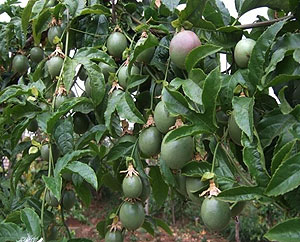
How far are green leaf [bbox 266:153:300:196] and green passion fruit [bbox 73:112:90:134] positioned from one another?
536 millimetres

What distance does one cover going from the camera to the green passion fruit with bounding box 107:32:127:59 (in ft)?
2.89

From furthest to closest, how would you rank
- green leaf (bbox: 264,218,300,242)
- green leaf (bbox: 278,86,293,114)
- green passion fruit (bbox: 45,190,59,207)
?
green passion fruit (bbox: 45,190,59,207), green leaf (bbox: 278,86,293,114), green leaf (bbox: 264,218,300,242)

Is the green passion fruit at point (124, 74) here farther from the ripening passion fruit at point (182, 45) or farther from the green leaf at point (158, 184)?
the green leaf at point (158, 184)

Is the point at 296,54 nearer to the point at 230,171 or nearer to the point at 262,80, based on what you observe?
the point at 262,80

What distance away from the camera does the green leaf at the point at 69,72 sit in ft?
2.68

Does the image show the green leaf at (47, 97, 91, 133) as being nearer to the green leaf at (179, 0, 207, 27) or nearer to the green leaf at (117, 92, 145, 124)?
the green leaf at (117, 92, 145, 124)

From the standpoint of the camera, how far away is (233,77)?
681 mm

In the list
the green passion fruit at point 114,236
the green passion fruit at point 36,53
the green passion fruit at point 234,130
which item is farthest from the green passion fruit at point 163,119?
the green passion fruit at point 36,53

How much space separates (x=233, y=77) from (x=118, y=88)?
25 cm

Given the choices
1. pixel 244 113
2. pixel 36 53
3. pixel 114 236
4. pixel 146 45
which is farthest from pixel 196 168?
pixel 36 53

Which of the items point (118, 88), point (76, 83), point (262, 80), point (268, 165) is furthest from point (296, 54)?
point (76, 83)

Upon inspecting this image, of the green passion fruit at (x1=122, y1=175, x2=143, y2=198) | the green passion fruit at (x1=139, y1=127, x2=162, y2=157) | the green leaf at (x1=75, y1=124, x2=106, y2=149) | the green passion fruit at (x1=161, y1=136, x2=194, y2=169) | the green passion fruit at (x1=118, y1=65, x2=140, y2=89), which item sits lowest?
the green passion fruit at (x1=122, y1=175, x2=143, y2=198)

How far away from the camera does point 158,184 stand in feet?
3.22

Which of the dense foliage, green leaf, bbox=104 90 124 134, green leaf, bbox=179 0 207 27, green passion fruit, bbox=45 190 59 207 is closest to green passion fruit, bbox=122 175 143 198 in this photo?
the dense foliage
